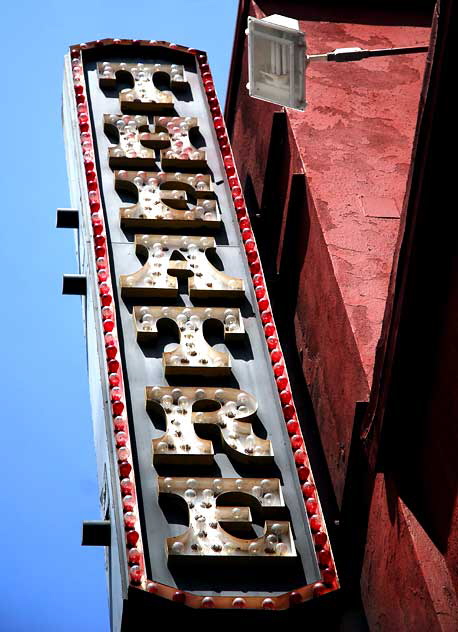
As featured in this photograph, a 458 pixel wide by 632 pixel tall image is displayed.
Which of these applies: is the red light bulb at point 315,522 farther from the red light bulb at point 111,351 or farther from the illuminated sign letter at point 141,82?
the illuminated sign letter at point 141,82

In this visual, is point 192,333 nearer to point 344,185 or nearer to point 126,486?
point 126,486

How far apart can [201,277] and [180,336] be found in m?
1.01

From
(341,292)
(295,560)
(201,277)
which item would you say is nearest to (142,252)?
(201,277)

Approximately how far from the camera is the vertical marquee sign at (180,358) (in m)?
12.0

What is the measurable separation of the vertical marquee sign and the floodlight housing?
2814 millimetres

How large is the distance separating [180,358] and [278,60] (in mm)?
3195

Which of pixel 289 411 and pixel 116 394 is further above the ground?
pixel 116 394

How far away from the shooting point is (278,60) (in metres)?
12.3

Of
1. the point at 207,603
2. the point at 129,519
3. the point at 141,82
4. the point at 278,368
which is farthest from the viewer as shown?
the point at 141,82

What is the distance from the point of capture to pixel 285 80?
12367 mm

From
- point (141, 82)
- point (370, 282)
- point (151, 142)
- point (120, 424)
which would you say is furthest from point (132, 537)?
point (141, 82)

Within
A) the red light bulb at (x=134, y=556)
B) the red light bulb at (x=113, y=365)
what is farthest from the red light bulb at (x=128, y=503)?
the red light bulb at (x=113, y=365)

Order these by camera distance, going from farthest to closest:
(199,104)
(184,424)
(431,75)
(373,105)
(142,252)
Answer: (199,104), (373,105), (142,252), (184,424), (431,75)

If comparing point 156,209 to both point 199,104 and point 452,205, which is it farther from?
point 452,205
